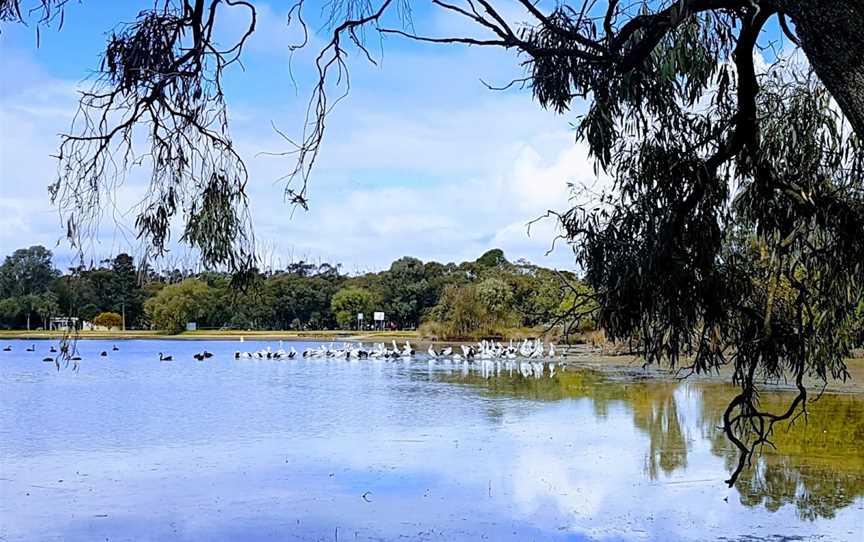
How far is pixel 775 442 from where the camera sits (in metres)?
8.95

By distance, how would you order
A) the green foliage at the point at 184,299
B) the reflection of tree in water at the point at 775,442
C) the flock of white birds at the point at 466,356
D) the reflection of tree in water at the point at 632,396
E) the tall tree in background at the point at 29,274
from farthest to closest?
1. the flock of white birds at the point at 466,356
2. the reflection of tree in water at the point at 632,396
3. the reflection of tree in water at the point at 775,442
4. the green foliage at the point at 184,299
5. the tall tree in background at the point at 29,274

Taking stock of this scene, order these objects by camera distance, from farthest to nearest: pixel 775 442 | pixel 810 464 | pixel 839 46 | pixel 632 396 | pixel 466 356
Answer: pixel 466 356, pixel 632 396, pixel 775 442, pixel 810 464, pixel 839 46

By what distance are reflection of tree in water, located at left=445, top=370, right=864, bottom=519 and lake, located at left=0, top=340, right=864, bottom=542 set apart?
0.03m

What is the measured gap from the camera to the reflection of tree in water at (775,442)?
21.9 feet

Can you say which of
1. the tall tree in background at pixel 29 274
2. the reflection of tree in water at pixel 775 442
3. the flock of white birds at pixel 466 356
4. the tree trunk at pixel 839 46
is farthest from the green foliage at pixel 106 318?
the tree trunk at pixel 839 46

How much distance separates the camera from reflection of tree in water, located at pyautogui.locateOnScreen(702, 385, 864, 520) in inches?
256

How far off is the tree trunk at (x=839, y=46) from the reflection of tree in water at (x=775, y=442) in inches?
189

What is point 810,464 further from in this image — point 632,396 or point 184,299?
point 632,396

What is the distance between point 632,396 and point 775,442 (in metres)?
5.09

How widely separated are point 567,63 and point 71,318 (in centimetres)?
176

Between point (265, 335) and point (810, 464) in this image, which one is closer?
point (810, 464)

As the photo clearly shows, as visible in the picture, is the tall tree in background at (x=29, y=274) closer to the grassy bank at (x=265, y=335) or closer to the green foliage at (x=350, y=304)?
the grassy bank at (x=265, y=335)

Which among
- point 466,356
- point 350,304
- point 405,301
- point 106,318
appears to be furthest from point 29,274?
point 405,301

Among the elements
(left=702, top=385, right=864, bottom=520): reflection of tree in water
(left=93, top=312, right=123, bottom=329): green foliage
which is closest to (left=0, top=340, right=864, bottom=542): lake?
(left=702, top=385, right=864, bottom=520): reflection of tree in water
